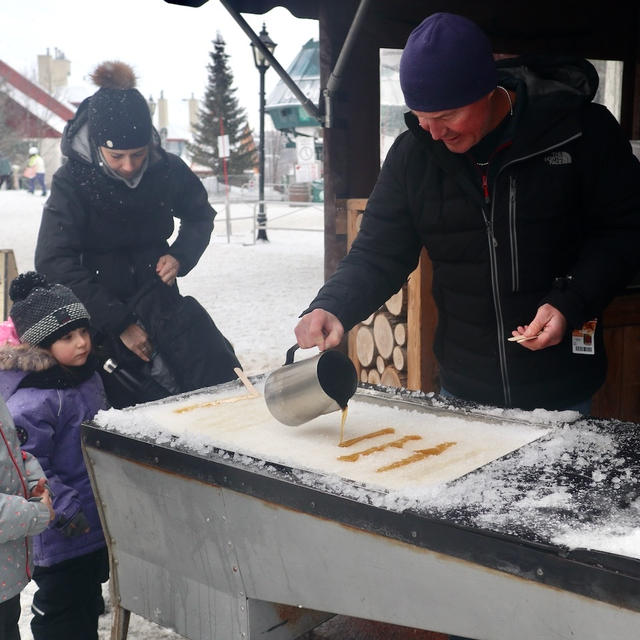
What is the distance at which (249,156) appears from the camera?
41.8 meters

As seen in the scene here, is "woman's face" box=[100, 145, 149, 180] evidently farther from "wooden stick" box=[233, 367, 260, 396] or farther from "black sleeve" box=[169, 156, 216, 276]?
"wooden stick" box=[233, 367, 260, 396]

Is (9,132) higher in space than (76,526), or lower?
higher

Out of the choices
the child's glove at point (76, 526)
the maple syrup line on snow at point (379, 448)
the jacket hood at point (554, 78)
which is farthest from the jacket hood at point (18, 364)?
the jacket hood at point (554, 78)

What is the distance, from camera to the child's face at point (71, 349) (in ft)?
8.21

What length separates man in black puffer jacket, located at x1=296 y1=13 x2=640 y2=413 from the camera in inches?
75.1

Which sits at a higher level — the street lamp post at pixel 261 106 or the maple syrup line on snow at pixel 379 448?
the street lamp post at pixel 261 106

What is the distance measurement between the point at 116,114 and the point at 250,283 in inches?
301

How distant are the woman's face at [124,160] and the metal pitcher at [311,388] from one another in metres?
1.48

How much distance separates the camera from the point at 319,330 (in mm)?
2039

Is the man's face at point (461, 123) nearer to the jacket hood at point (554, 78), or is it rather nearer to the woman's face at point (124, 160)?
the jacket hood at point (554, 78)

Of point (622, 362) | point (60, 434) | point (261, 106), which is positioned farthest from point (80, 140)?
point (261, 106)

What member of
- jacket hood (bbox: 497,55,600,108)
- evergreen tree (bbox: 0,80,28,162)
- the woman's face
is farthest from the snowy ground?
evergreen tree (bbox: 0,80,28,162)

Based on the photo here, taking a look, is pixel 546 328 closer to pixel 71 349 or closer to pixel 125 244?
pixel 71 349

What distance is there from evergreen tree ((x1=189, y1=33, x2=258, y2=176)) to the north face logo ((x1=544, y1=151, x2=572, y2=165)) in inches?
1570
